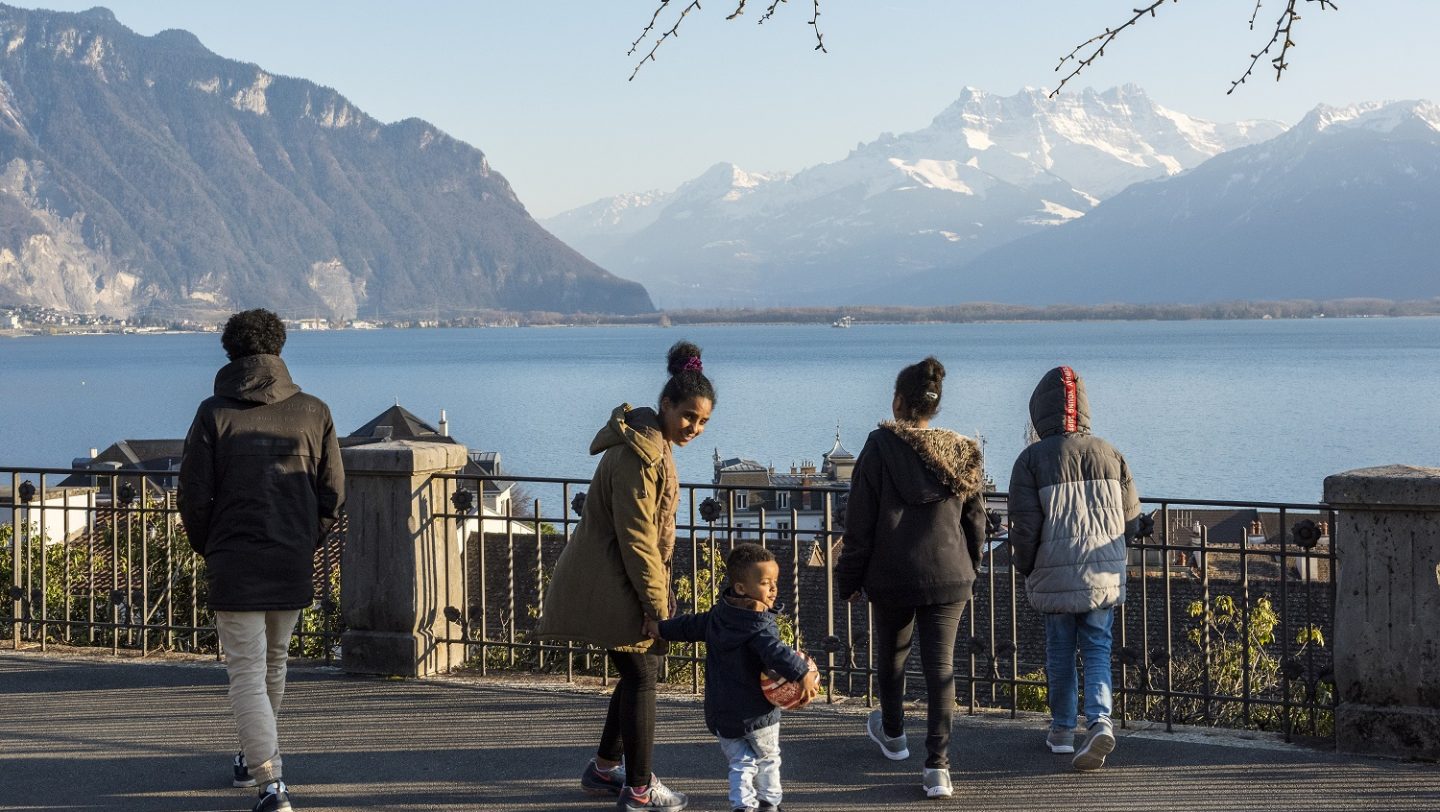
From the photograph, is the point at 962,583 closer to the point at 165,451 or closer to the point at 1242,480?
the point at 165,451

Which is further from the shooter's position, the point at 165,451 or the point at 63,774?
the point at 165,451

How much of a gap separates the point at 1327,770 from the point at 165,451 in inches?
2458

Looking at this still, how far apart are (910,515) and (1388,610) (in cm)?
221

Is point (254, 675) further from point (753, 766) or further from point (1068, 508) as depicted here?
point (1068, 508)

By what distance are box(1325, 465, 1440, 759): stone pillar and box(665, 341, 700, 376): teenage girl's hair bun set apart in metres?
2.84

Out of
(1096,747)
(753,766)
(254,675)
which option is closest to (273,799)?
(254,675)

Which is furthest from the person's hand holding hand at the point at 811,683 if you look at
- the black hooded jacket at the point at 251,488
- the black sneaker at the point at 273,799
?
the black sneaker at the point at 273,799

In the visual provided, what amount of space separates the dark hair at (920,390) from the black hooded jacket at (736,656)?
1.13m

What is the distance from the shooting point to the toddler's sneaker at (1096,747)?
6.34m

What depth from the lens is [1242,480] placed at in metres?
69.8

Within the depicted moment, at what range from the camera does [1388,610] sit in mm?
6492

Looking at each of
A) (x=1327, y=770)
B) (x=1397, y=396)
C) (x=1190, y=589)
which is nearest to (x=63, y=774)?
(x=1327, y=770)

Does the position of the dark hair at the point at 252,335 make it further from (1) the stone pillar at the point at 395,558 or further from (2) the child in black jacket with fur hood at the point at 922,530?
(2) the child in black jacket with fur hood at the point at 922,530

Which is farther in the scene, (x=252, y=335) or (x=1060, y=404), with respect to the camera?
(x=1060, y=404)
